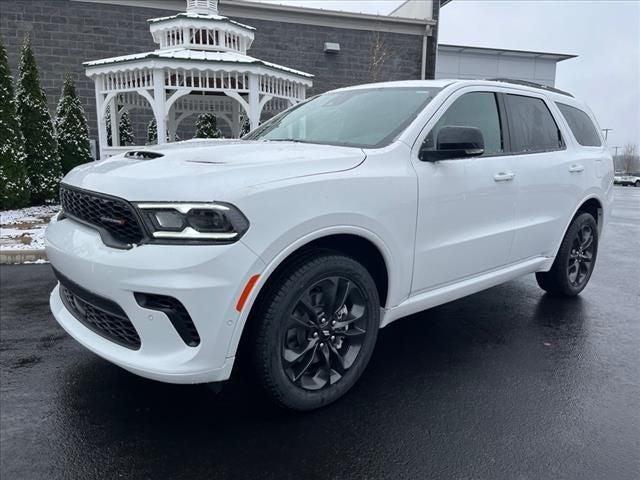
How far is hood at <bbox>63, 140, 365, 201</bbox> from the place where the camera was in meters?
2.30

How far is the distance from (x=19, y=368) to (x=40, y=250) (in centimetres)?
344

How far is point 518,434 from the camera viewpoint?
102 inches

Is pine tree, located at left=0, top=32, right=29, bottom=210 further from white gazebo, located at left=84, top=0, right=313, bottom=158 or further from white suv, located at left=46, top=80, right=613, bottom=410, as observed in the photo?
white suv, located at left=46, top=80, right=613, bottom=410

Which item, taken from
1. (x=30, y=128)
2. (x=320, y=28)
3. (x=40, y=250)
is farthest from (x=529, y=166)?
(x=320, y=28)

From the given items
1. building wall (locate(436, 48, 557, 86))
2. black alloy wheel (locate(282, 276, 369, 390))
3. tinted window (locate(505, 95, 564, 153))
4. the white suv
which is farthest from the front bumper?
building wall (locate(436, 48, 557, 86))

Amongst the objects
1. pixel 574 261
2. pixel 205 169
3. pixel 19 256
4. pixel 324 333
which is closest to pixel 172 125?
pixel 19 256

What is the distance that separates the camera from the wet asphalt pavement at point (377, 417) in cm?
231

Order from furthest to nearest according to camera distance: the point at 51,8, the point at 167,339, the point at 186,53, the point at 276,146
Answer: the point at 51,8, the point at 186,53, the point at 276,146, the point at 167,339

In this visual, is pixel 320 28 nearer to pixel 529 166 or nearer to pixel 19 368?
pixel 529 166

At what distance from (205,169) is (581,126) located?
4.05 m

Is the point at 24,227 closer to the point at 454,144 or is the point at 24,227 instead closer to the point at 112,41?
the point at 454,144

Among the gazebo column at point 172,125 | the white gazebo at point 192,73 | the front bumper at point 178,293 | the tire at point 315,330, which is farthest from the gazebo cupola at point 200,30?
the front bumper at point 178,293

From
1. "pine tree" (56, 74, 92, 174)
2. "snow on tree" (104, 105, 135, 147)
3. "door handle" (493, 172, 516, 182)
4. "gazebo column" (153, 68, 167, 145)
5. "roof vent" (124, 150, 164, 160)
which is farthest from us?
"snow on tree" (104, 105, 135, 147)

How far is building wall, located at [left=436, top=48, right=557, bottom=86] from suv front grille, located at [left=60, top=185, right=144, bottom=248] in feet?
96.2
